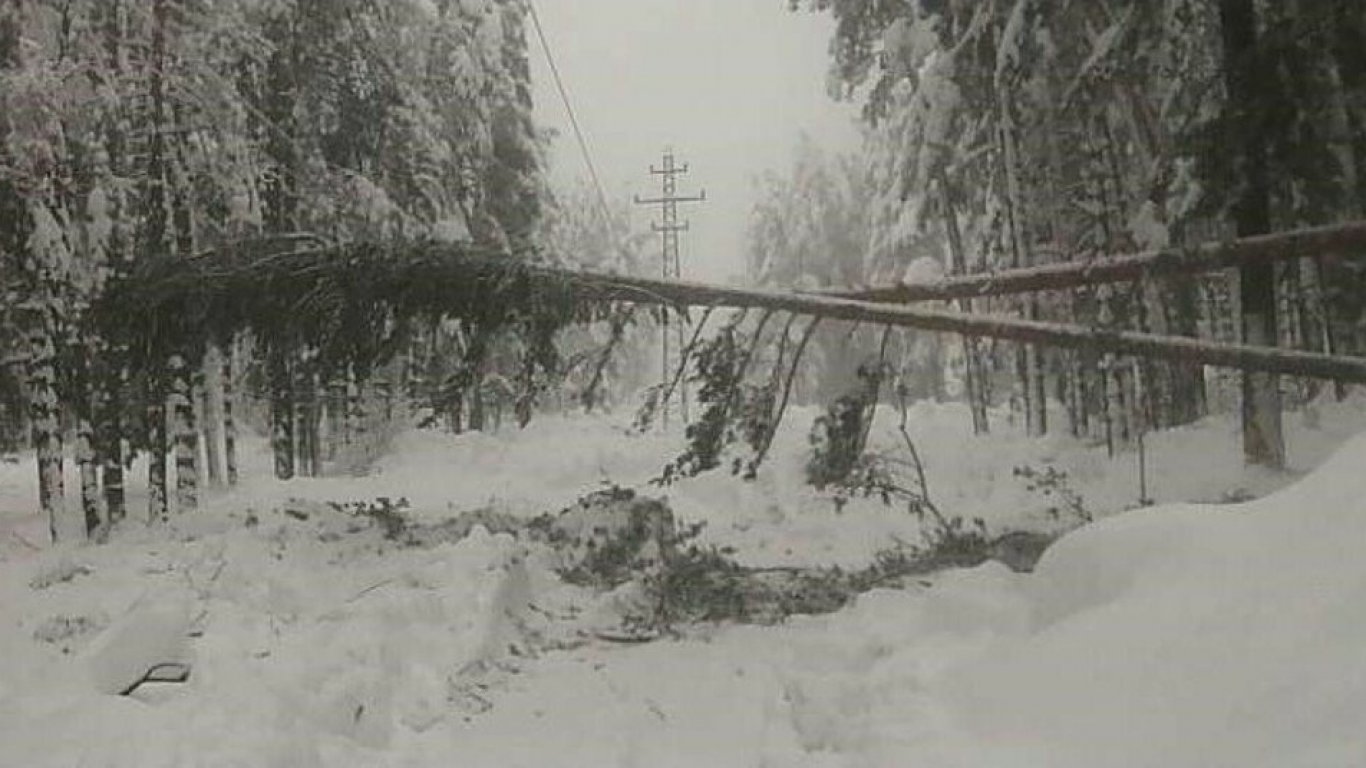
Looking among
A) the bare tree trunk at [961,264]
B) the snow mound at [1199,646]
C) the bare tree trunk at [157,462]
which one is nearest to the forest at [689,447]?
the snow mound at [1199,646]

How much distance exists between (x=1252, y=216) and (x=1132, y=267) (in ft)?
6.98

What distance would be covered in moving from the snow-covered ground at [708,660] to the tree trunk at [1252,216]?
5.08 meters

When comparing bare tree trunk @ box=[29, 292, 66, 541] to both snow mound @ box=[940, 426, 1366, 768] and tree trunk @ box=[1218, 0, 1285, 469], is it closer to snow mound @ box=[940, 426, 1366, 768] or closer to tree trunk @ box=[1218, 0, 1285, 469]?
snow mound @ box=[940, 426, 1366, 768]

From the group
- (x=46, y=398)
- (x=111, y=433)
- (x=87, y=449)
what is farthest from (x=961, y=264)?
(x=46, y=398)

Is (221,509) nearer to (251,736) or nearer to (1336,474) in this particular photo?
(251,736)

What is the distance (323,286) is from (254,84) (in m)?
9.39

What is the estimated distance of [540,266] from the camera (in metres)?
11.1

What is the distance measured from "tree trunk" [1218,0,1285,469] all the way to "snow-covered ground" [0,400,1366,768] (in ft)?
16.7

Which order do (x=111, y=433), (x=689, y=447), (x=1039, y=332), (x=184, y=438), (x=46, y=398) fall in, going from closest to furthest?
(x=1039, y=332) < (x=689, y=447) < (x=46, y=398) < (x=111, y=433) < (x=184, y=438)

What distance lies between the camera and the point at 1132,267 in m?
10.7

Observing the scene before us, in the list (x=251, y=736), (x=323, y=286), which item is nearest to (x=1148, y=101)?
(x=323, y=286)

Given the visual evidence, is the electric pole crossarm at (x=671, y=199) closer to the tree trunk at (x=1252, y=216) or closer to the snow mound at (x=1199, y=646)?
the tree trunk at (x=1252, y=216)

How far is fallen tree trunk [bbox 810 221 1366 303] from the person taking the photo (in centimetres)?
1040

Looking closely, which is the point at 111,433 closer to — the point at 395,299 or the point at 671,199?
the point at 395,299
